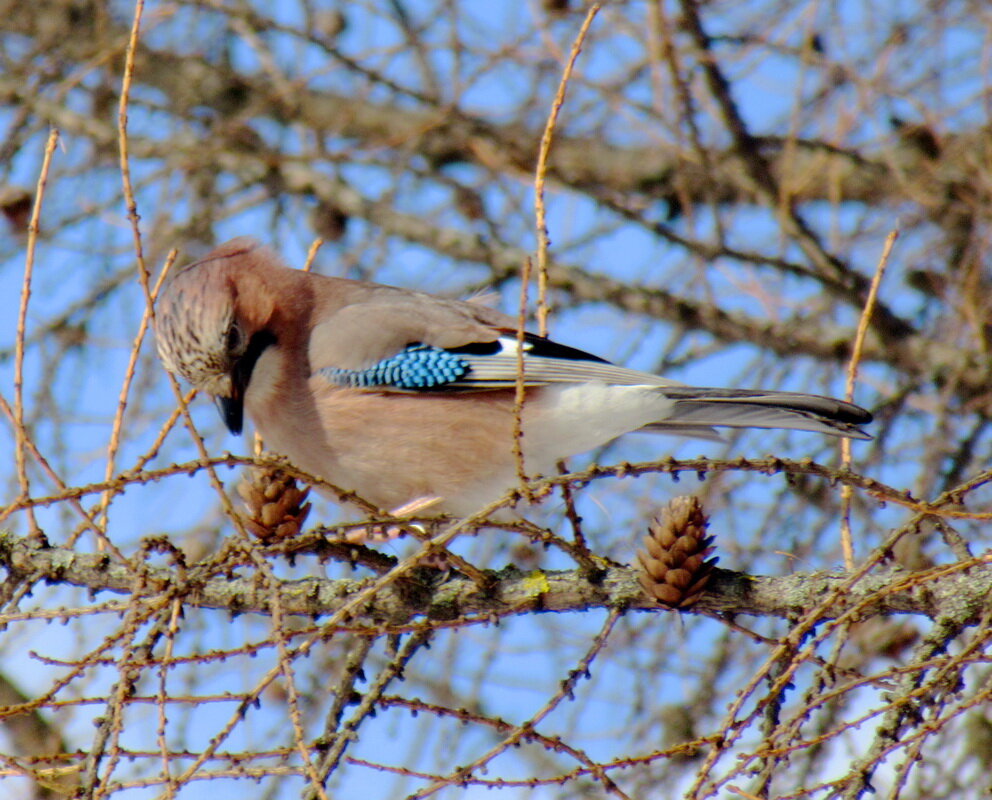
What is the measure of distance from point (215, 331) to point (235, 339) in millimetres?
115

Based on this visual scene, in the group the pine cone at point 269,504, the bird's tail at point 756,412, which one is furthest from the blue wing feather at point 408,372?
the pine cone at point 269,504

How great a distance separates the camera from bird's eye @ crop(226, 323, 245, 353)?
3.78m

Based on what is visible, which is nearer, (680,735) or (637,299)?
(680,735)

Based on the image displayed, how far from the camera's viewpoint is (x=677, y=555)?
2.65m

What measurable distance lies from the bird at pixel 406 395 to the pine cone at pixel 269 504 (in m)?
0.70

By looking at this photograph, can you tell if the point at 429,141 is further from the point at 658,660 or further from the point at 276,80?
the point at 658,660

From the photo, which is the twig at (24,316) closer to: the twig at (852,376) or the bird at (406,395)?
the bird at (406,395)

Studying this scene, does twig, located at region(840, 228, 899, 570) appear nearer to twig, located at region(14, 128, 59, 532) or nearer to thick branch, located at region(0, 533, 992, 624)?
thick branch, located at region(0, 533, 992, 624)

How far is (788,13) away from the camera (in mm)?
5504

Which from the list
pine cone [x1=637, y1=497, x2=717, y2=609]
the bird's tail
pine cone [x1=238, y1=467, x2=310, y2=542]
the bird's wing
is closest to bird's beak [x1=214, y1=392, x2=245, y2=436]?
the bird's wing

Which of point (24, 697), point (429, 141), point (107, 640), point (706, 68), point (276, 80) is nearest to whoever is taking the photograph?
point (107, 640)

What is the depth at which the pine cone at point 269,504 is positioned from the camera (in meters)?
2.94

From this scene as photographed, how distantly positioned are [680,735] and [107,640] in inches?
105

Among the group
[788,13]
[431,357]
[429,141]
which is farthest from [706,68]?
[429,141]
